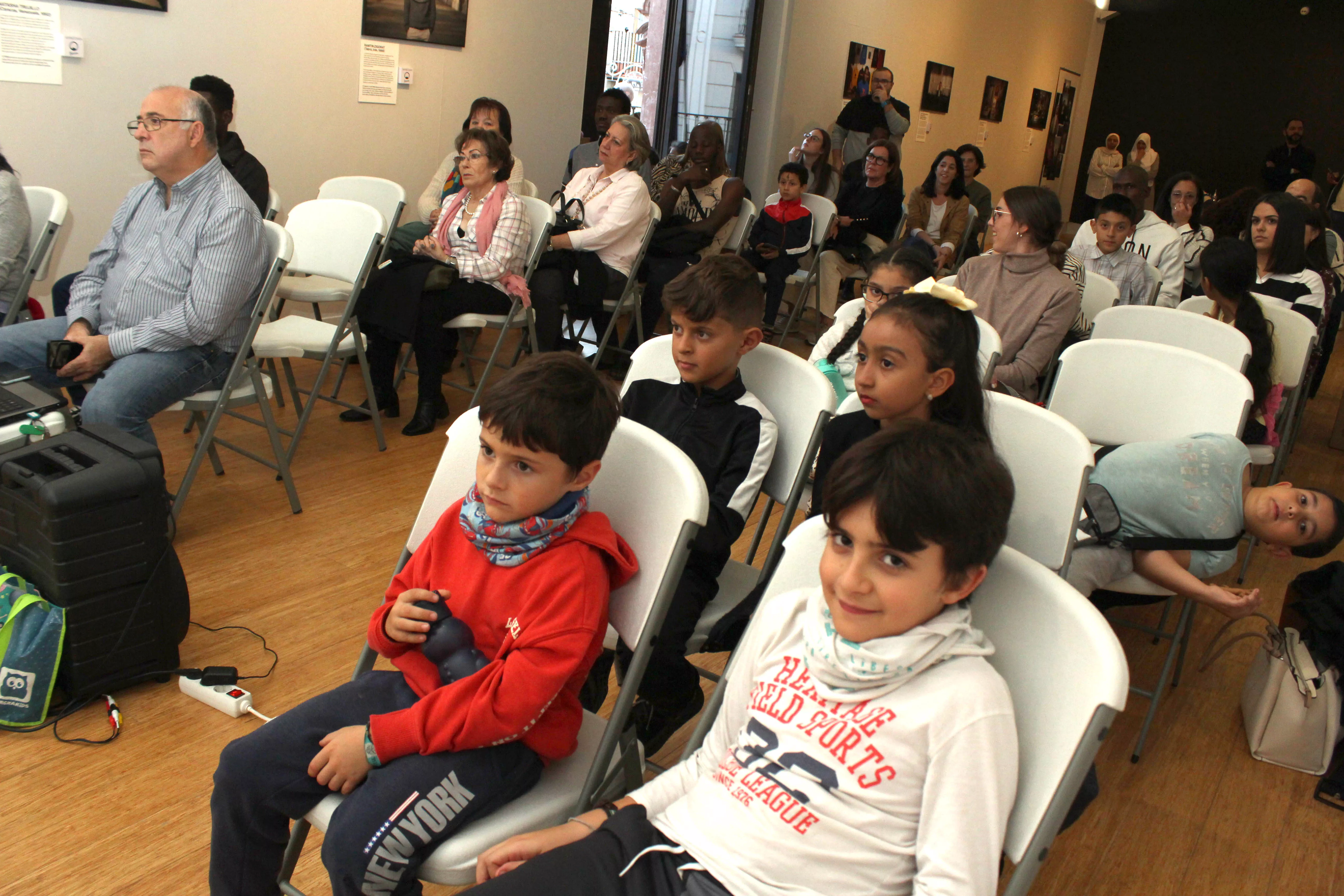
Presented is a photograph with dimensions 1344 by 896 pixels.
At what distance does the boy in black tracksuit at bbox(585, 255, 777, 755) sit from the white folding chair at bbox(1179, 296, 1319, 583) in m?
1.93

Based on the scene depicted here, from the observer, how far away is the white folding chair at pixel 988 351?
266cm

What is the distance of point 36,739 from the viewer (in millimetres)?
2016

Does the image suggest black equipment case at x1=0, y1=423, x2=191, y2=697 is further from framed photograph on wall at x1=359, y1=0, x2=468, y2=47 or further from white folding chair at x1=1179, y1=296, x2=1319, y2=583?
framed photograph on wall at x1=359, y1=0, x2=468, y2=47

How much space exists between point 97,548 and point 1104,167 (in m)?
13.0

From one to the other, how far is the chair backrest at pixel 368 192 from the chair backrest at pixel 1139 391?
Result: 111 inches

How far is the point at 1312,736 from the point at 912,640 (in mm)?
1834

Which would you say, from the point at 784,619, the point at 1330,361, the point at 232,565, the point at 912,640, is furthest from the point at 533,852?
the point at 1330,361

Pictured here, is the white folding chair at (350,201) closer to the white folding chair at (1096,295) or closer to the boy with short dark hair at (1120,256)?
the white folding chair at (1096,295)

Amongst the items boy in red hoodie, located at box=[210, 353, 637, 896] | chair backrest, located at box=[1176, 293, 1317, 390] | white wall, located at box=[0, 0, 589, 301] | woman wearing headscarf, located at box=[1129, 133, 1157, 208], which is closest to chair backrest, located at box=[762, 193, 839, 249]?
white wall, located at box=[0, 0, 589, 301]

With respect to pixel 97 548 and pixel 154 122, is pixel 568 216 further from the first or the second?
pixel 97 548

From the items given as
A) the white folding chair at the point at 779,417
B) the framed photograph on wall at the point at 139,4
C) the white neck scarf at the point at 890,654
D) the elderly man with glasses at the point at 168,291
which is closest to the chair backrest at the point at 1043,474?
the white folding chair at the point at 779,417

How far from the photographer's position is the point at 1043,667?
3.82 feet

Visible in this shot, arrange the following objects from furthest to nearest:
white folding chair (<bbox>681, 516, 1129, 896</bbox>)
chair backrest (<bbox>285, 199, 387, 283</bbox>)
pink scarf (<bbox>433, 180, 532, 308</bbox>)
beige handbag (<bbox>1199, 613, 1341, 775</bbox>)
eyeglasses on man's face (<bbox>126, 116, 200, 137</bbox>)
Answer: pink scarf (<bbox>433, 180, 532, 308</bbox>) → chair backrest (<bbox>285, 199, 387, 283</bbox>) → eyeglasses on man's face (<bbox>126, 116, 200, 137</bbox>) → beige handbag (<bbox>1199, 613, 1341, 775</bbox>) → white folding chair (<bbox>681, 516, 1129, 896</bbox>)

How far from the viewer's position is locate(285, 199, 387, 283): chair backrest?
3467 mm
